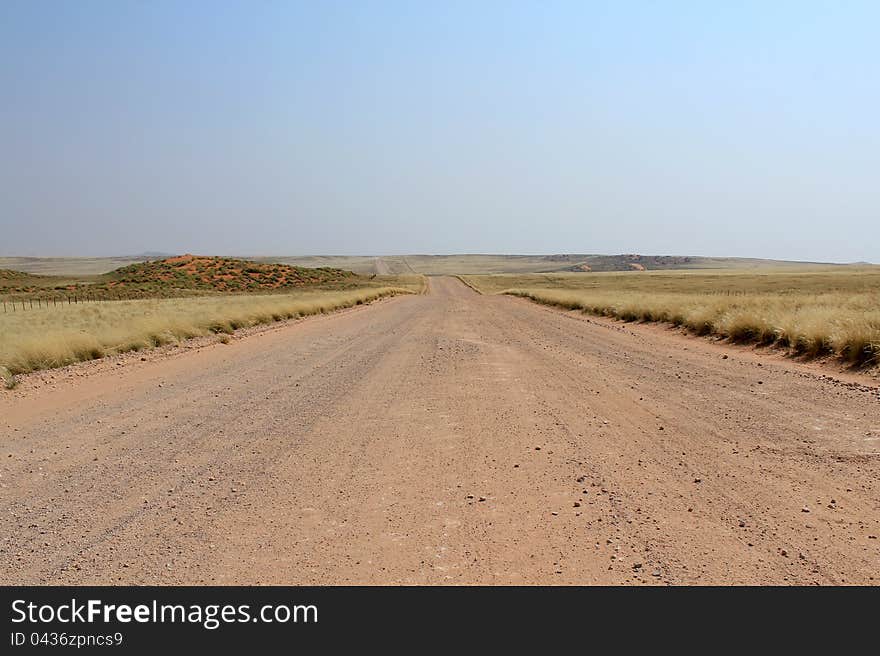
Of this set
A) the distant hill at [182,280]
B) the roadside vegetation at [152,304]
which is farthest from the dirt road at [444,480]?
the distant hill at [182,280]

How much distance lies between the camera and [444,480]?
19.8 feet

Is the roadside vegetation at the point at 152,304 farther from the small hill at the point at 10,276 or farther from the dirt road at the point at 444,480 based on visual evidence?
the dirt road at the point at 444,480

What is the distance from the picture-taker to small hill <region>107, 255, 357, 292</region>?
78.6 meters

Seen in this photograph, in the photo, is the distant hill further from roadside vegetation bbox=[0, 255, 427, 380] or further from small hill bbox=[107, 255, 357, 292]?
roadside vegetation bbox=[0, 255, 427, 380]

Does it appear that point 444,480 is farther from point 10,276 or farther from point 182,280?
point 10,276

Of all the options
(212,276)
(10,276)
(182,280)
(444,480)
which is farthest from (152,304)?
(10,276)

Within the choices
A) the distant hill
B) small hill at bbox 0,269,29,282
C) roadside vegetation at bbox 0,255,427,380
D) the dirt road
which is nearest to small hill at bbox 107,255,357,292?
the distant hill

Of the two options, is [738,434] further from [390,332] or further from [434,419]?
[390,332]

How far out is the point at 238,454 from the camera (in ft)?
22.9
